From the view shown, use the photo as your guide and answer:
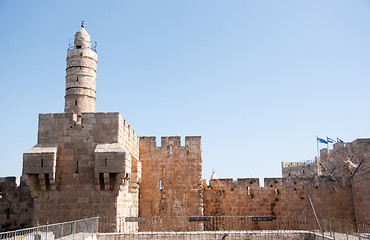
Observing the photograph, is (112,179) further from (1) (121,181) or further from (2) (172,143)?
(2) (172,143)

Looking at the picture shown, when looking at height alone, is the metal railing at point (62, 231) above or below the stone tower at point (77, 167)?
below

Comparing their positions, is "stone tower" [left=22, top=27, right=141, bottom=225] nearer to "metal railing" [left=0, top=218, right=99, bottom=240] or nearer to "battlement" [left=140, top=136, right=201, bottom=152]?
"metal railing" [left=0, top=218, right=99, bottom=240]

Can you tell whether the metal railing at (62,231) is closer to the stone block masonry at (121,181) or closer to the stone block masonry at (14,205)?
the stone block masonry at (121,181)

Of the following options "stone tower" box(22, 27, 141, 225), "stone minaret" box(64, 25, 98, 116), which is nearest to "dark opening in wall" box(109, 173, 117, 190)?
"stone tower" box(22, 27, 141, 225)

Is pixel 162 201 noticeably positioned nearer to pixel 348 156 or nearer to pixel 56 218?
pixel 56 218

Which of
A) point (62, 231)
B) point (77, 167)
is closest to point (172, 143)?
point (77, 167)

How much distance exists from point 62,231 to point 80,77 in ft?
29.2

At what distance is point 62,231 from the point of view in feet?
29.6

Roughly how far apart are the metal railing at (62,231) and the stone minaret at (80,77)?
6.39 meters

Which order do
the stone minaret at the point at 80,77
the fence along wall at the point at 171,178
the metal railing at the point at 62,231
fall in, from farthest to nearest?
the stone minaret at the point at 80,77
the fence along wall at the point at 171,178
the metal railing at the point at 62,231

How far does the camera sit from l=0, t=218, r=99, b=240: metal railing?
8354mm

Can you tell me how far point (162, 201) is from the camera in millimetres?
15578

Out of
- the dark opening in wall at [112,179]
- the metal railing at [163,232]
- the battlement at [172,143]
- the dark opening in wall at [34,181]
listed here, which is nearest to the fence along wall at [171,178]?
the battlement at [172,143]

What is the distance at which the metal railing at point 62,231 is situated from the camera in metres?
8.35
